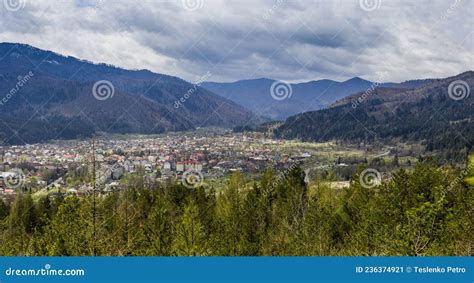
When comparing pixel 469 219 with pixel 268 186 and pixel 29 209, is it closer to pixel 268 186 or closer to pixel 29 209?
pixel 268 186

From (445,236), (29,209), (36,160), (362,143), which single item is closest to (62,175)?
(36,160)

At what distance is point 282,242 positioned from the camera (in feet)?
94.8

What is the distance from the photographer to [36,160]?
414ft

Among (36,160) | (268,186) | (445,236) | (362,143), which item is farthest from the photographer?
(362,143)

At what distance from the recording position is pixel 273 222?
38594 mm

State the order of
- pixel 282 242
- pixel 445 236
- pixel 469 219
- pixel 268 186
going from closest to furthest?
pixel 445 236 < pixel 469 219 < pixel 282 242 < pixel 268 186

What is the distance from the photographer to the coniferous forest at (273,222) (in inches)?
744

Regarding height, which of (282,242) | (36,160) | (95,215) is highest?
(36,160)

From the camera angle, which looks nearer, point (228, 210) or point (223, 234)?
point (223, 234)

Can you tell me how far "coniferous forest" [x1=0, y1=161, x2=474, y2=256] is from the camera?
1889 cm

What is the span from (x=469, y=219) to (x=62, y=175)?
84.5m

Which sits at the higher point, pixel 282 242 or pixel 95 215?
pixel 95 215

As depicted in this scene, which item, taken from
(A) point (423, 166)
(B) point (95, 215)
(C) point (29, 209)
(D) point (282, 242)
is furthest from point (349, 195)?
(C) point (29, 209)

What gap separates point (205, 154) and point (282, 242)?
10337 centimetres
